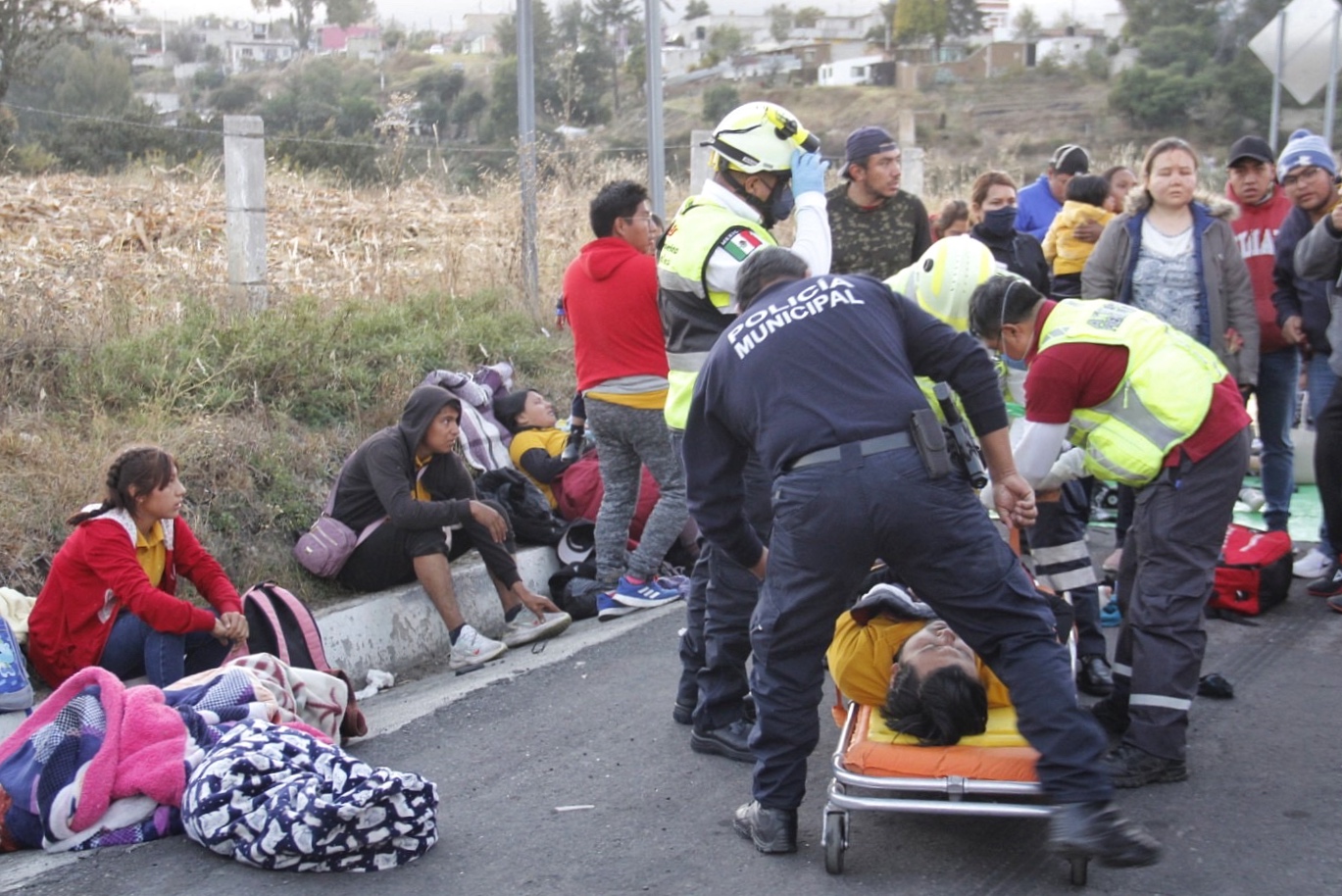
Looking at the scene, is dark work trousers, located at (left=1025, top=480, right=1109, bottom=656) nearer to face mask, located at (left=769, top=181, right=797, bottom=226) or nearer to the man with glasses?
face mask, located at (left=769, top=181, right=797, bottom=226)

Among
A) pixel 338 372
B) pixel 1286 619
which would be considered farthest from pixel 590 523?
pixel 1286 619

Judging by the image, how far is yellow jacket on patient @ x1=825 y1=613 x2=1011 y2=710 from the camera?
4.43m

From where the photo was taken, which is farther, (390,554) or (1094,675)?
(390,554)

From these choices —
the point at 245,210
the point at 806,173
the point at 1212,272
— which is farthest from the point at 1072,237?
the point at 245,210

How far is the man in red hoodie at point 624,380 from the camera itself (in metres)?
7.21

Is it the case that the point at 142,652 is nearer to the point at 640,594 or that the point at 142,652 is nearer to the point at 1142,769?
the point at 640,594

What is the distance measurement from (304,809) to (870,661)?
1.76 metres

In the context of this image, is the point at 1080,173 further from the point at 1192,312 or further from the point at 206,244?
the point at 206,244

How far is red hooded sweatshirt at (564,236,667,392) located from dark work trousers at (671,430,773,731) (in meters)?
2.11

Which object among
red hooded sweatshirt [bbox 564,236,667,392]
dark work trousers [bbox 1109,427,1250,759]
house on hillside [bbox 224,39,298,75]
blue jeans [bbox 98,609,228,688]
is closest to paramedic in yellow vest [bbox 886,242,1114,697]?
dark work trousers [bbox 1109,427,1250,759]

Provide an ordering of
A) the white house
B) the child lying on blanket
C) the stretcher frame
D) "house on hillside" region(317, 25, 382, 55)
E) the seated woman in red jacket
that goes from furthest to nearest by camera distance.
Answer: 1. the white house
2. "house on hillside" region(317, 25, 382, 55)
3. the child lying on blanket
4. the seated woman in red jacket
5. the stretcher frame

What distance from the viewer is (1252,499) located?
8523 millimetres

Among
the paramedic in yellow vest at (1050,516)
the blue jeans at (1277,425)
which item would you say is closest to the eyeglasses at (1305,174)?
the blue jeans at (1277,425)

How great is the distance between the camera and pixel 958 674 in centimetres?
420
